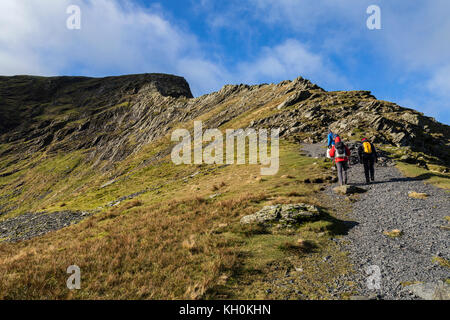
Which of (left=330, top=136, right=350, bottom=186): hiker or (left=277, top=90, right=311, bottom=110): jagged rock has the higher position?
(left=277, top=90, right=311, bottom=110): jagged rock

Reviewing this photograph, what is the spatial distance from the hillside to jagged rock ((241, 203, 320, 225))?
57cm

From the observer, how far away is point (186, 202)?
19.2 meters

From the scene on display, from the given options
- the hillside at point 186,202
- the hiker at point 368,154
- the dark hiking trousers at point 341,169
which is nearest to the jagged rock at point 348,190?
the dark hiking trousers at point 341,169

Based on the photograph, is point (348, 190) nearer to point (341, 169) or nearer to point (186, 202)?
point (341, 169)

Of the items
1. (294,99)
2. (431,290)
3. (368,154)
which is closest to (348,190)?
(368,154)

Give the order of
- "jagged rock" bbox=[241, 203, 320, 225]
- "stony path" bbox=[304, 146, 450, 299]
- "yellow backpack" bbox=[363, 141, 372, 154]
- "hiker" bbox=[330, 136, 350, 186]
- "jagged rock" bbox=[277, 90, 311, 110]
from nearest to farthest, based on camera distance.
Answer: "stony path" bbox=[304, 146, 450, 299] < "jagged rock" bbox=[241, 203, 320, 225] < "hiker" bbox=[330, 136, 350, 186] < "yellow backpack" bbox=[363, 141, 372, 154] < "jagged rock" bbox=[277, 90, 311, 110]

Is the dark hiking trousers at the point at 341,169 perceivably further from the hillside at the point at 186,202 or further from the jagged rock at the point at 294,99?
the jagged rock at the point at 294,99

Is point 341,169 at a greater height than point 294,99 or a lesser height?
lesser

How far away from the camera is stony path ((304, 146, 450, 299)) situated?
7414mm

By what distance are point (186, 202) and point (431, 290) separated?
15630 millimetres

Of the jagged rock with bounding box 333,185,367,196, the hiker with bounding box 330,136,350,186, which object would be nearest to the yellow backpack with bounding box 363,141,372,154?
the hiker with bounding box 330,136,350,186

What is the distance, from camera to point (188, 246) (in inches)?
400

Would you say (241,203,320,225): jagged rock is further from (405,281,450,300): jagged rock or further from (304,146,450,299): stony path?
(405,281,450,300): jagged rock

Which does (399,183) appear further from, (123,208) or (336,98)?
(336,98)
